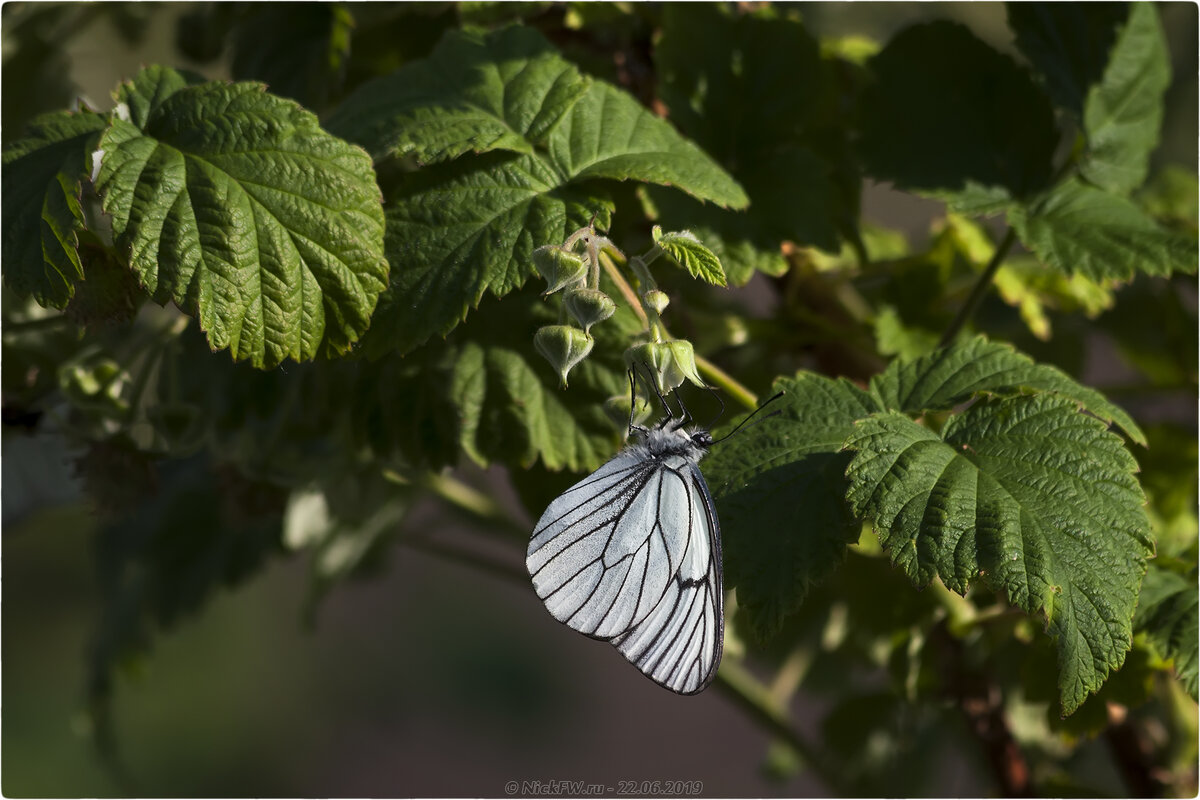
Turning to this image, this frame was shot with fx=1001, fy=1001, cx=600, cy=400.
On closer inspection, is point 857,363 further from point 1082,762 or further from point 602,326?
point 1082,762

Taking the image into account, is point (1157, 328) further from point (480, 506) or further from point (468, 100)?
point (468, 100)

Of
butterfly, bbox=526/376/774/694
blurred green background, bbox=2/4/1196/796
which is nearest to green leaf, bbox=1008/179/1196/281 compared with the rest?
butterfly, bbox=526/376/774/694

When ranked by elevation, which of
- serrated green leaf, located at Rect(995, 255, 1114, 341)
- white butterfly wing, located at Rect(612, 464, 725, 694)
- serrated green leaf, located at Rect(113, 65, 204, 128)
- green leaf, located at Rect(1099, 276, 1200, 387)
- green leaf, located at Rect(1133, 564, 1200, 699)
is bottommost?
green leaf, located at Rect(1099, 276, 1200, 387)

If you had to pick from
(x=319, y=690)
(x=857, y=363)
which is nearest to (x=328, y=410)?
(x=857, y=363)

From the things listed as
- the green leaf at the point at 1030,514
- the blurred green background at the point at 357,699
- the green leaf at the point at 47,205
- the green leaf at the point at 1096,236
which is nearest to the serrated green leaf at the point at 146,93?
Answer: the green leaf at the point at 47,205

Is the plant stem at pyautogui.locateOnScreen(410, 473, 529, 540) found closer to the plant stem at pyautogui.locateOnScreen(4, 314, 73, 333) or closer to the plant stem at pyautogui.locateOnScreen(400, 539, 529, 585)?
the plant stem at pyautogui.locateOnScreen(400, 539, 529, 585)

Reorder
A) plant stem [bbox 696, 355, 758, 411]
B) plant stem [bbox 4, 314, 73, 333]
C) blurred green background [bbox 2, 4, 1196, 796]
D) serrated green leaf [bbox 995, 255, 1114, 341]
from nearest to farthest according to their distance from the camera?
1. plant stem [bbox 696, 355, 758, 411]
2. plant stem [bbox 4, 314, 73, 333]
3. serrated green leaf [bbox 995, 255, 1114, 341]
4. blurred green background [bbox 2, 4, 1196, 796]

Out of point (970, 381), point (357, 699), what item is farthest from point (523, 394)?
point (357, 699)
